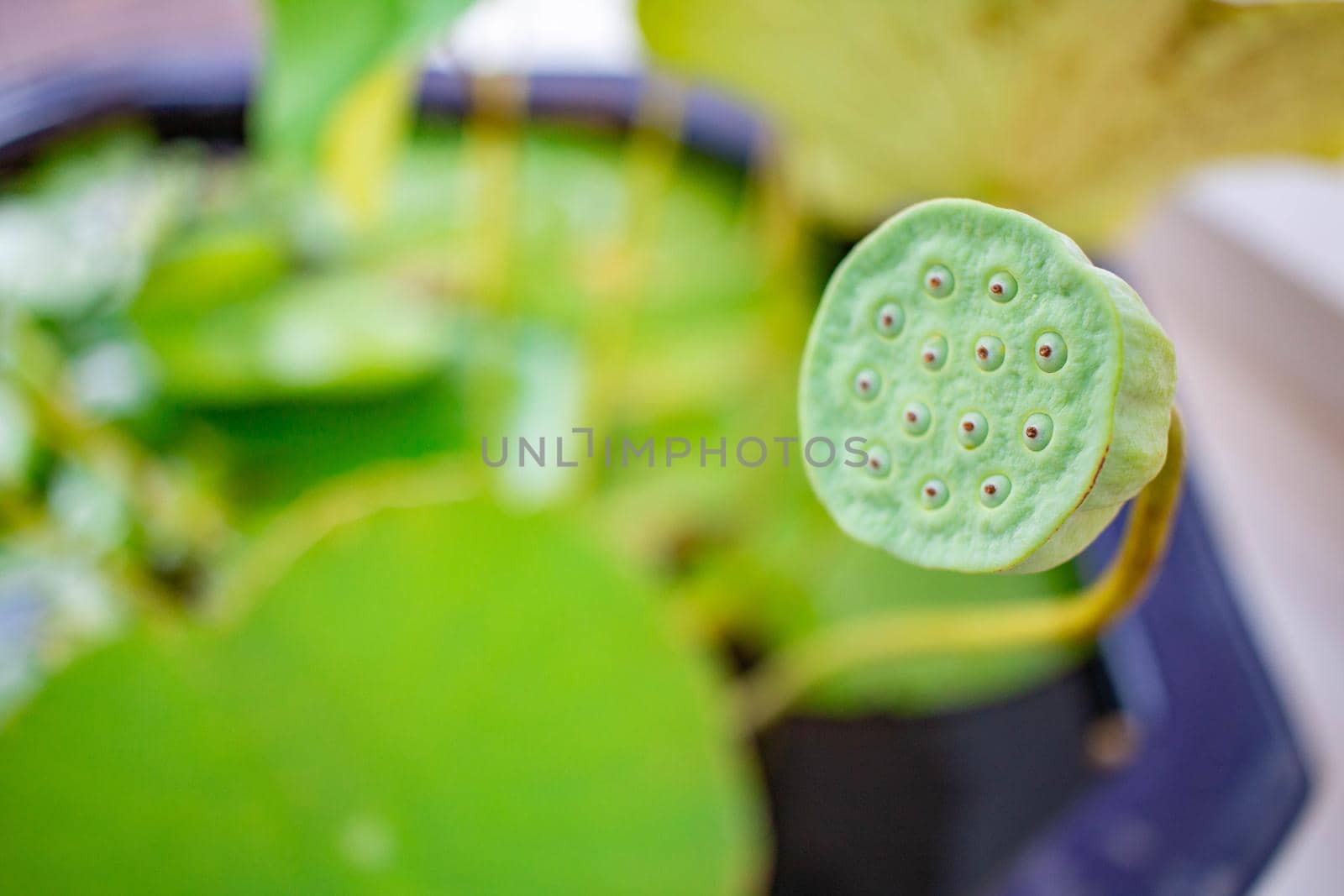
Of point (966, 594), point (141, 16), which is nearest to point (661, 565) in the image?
point (966, 594)

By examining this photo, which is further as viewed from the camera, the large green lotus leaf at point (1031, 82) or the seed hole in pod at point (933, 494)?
the large green lotus leaf at point (1031, 82)

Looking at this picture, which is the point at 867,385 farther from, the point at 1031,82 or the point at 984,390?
the point at 1031,82

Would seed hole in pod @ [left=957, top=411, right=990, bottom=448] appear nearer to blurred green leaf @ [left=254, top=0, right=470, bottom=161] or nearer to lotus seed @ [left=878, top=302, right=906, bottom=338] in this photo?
lotus seed @ [left=878, top=302, right=906, bottom=338]

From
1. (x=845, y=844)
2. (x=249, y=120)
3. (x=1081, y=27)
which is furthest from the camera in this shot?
(x=249, y=120)

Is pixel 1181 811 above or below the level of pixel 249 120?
below

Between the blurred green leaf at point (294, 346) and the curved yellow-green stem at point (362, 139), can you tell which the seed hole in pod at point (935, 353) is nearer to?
the curved yellow-green stem at point (362, 139)

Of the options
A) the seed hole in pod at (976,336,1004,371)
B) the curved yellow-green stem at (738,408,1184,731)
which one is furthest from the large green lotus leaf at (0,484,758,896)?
the seed hole in pod at (976,336,1004,371)

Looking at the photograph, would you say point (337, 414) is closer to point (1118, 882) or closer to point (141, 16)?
point (1118, 882)

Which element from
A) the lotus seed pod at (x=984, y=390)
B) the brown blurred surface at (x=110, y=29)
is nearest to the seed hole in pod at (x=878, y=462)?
the lotus seed pod at (x=984, y=390)
